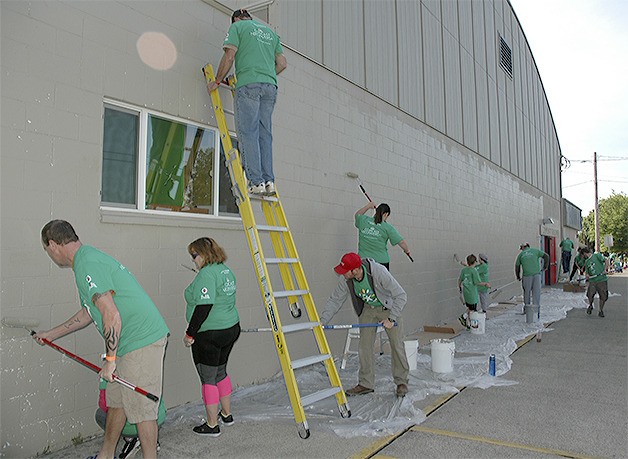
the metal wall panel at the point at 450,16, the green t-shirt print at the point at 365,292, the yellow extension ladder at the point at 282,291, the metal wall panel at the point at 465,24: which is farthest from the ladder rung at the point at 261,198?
the metal wall panel at the point at 465,24

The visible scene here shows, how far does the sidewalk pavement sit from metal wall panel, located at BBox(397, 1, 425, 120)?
6.33m

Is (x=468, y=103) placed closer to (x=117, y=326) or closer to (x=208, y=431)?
(x=208, y=431)

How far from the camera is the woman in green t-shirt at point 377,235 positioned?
775 cm

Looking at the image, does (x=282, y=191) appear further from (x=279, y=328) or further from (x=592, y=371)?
(x=592, y=371)

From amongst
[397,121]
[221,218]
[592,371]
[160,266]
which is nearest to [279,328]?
[160,266]

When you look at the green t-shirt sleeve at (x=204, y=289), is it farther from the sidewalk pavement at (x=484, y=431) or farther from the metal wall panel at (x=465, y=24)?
the metal wall panel at (x=465, y=24)

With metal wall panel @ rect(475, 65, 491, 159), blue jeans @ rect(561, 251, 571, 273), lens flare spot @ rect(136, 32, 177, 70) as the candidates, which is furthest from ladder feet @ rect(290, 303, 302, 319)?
blue jeans @ rect(561, 251, 571, 273)

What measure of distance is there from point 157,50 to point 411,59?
7.22 metres

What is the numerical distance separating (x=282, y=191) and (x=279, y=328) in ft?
8.76

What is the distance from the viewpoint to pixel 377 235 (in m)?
7.79

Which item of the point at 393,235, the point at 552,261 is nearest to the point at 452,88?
the point at 393,235

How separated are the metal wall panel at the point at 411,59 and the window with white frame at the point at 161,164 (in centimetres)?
579

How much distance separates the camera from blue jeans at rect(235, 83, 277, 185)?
521 cm

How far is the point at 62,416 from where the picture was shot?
424 cm
